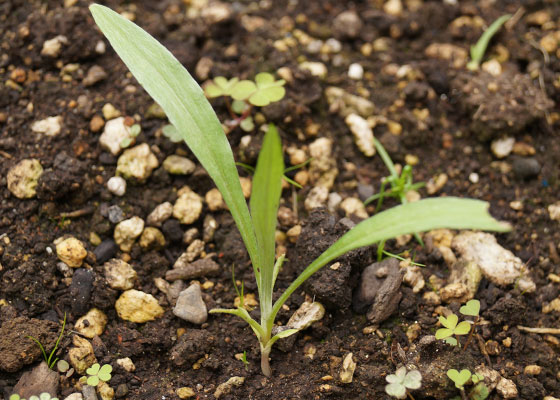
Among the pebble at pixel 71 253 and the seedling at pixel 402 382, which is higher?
the pebble at pixel 71 253

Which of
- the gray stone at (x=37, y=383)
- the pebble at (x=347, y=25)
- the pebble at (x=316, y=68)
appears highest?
the pebble at (x=347, y=25)

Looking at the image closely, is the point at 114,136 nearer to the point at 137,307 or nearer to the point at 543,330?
the point at 137,307

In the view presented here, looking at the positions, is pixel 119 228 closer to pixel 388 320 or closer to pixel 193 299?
pixel 193 299

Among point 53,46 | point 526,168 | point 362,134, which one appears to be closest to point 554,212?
point 526,168

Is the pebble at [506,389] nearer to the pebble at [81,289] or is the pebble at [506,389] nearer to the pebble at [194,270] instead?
the pebble at [194,270]

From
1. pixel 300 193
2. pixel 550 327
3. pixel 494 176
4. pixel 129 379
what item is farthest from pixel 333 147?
pixel 129 379

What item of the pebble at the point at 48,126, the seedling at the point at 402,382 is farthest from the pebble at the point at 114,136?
the seedling at the point at 402,382

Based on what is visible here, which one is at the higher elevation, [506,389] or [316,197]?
[316,197]
